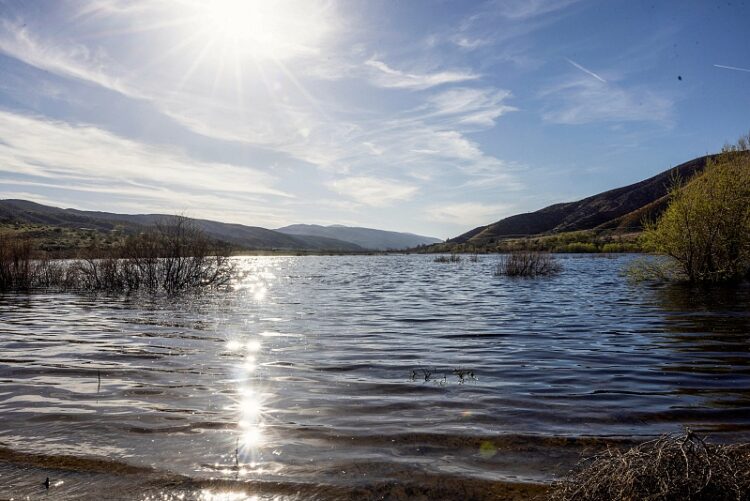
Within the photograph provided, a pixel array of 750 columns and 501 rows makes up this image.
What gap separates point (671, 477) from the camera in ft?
10.7

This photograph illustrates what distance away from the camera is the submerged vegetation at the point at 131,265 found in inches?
1047

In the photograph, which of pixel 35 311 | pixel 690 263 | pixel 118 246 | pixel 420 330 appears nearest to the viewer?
pixel 420 330

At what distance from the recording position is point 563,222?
195 m

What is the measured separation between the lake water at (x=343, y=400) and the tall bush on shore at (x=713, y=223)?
10583 millimetres

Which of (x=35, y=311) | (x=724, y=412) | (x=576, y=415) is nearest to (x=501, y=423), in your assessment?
(x=576, y=415)

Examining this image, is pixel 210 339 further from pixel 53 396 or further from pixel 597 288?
pixel 597 288

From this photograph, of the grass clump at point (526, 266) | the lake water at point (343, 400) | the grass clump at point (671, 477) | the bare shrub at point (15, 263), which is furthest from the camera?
the grass clump at point (526, 266)

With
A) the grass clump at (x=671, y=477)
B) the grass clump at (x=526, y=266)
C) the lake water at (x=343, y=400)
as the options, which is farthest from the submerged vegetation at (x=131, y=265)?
the grass clump at (x=671, y=477)

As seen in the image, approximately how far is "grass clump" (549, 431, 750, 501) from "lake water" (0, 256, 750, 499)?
1.26 metres

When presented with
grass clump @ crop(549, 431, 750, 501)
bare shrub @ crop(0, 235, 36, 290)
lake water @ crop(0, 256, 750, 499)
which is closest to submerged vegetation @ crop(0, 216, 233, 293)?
bare shrub @ crop(0, 235, 36, 290)

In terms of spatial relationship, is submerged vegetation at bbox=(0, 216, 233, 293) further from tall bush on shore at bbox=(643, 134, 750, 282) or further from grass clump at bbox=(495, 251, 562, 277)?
tall bush on shore at bbox=(643, 134, 750, 282)

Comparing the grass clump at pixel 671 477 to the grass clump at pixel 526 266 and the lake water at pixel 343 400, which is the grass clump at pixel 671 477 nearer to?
the lake water at pixel 343 400

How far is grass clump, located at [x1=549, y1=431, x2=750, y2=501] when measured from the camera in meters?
3.18

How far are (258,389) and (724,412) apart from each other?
6873 mm
